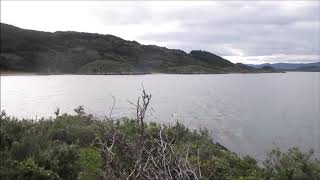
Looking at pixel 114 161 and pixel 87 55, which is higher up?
pixel 87 55

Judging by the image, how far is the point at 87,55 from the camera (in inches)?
6161

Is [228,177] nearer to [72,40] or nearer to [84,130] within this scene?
[84,130]

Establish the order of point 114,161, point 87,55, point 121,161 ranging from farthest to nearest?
point 87,55 < point 121,161 < point 114,161

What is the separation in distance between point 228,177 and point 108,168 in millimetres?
3853

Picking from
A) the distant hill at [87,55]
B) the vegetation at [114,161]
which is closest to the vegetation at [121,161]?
the vegetation at [114,161]

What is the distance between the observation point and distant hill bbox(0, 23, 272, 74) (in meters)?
109

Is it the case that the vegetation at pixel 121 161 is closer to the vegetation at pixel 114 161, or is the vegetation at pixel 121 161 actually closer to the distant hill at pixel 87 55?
the vegetation at pixel 114 161

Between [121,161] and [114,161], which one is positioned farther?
[121,161]

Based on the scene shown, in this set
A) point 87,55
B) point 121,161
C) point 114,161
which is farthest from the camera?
point 87,55

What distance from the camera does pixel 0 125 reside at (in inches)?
394

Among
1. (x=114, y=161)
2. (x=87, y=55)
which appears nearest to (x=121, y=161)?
(x=114, y=161)

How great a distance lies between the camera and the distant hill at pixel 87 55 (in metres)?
109

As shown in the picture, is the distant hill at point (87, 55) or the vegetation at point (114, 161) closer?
the vegetation at point (114, 161)

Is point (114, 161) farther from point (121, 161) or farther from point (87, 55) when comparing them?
point (87, 55)
